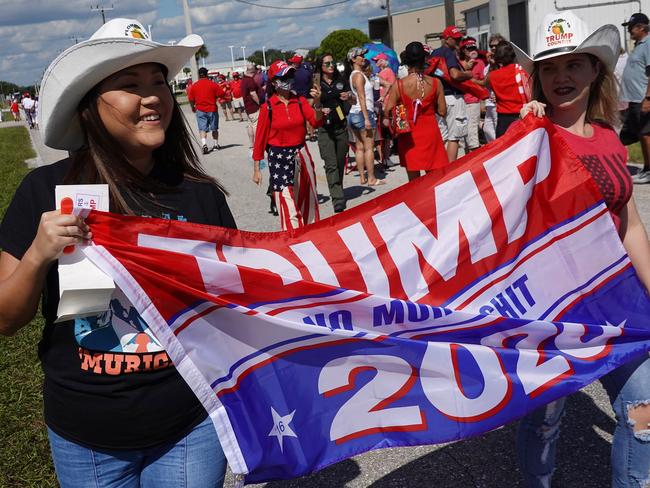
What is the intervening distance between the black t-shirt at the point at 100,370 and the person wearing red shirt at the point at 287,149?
20.1 ft

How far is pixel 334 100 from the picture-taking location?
1041 cm

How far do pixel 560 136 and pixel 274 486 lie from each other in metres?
2.14

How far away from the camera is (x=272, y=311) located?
226 centimetres

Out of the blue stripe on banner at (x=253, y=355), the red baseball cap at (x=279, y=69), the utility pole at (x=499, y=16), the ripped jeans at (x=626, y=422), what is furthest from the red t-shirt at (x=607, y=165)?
the utility pole at (x=499, y=16)

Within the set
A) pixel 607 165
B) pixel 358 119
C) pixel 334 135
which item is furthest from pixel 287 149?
pixel 607 165

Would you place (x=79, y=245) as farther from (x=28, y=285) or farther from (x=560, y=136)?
(x=560, y=136)

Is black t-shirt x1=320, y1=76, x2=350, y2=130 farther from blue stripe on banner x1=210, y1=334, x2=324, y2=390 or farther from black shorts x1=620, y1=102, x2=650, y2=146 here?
blue stripe on banner x1=210, y1=334, x2=324, y2=390

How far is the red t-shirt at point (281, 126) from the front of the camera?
334 inches

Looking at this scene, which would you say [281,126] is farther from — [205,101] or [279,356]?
[205,101]

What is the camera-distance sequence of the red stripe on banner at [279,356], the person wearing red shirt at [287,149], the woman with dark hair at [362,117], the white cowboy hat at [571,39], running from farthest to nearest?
the woman with dark hair at [362,117], the person wearing red shirt at [287,149], the white cowboy hat at [571,39], the red stripe on banner at [279,356]

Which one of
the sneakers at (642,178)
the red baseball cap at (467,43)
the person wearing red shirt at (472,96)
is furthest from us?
the red baseball cap at (467,43)

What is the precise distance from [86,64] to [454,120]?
9.07 metres

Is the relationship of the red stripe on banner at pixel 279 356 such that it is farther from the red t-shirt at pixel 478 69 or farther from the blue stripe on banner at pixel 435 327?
the red t-shirt at pixel 478 69

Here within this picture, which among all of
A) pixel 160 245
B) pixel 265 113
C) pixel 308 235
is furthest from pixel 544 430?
pixel 265 113
